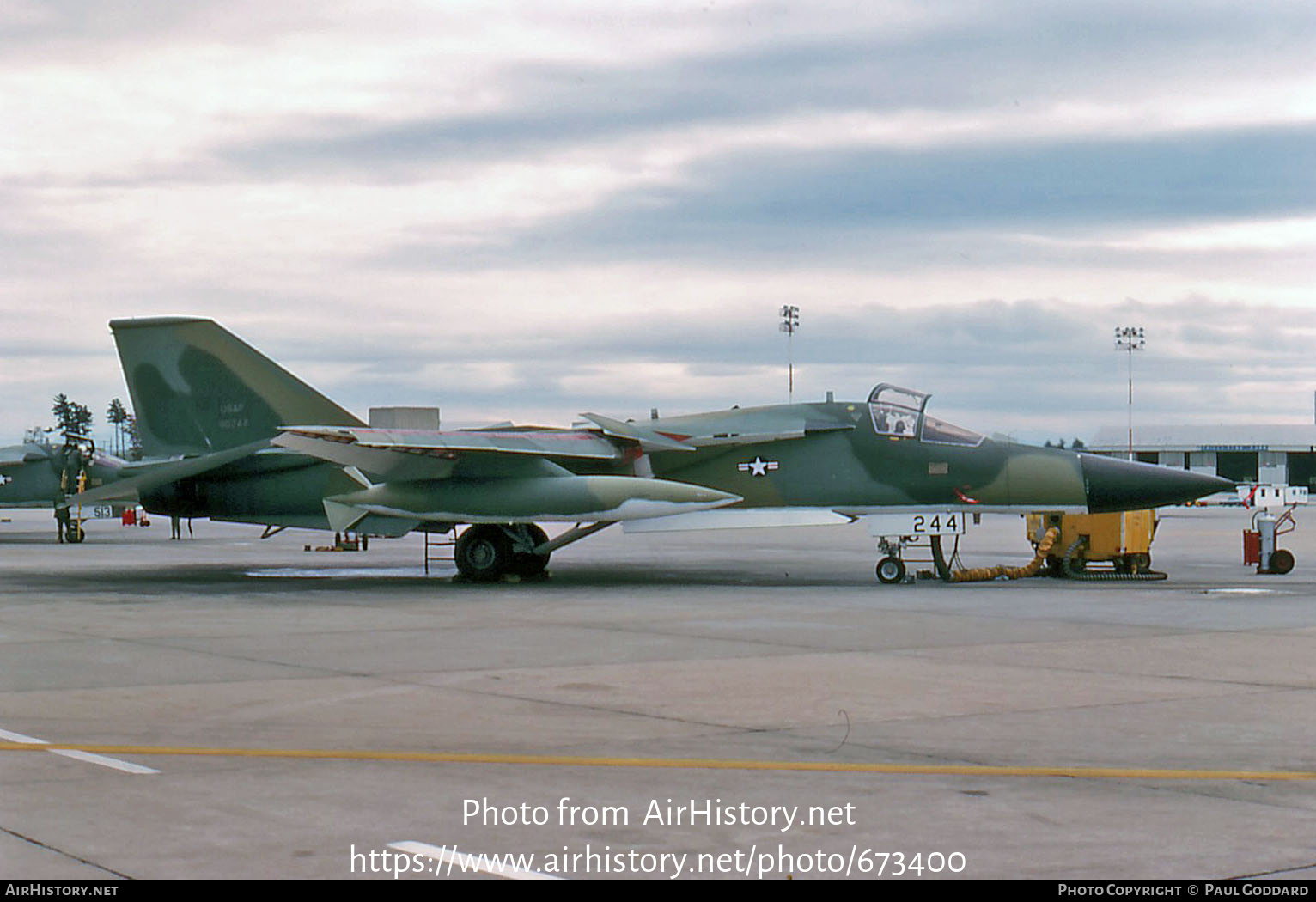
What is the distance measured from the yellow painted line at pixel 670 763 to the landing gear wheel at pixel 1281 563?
661 inches

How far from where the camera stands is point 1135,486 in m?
20.0

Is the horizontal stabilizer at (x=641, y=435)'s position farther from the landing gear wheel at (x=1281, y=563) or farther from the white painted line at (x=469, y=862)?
the white painted line at (x=469, y=862)

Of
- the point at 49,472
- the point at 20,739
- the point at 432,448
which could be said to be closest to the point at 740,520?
the point at 432,448

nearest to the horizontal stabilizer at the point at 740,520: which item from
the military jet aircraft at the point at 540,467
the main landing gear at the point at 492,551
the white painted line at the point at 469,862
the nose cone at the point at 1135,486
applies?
the military jet aircraft at the point at 540,467

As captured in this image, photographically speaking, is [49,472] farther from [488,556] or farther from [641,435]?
[641,435]

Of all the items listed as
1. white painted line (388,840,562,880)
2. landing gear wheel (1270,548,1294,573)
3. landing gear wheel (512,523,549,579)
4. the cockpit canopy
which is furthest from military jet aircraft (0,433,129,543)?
white painted line (388,840,562,880)

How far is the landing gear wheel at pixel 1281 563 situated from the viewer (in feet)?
74.3

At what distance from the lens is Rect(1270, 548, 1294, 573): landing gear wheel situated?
2264 cm

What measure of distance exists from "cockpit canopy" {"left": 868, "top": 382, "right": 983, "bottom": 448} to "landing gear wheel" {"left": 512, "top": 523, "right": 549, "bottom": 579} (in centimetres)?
527

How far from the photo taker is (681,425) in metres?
21.7

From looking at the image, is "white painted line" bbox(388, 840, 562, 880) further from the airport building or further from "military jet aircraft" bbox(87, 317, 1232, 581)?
the airport building
